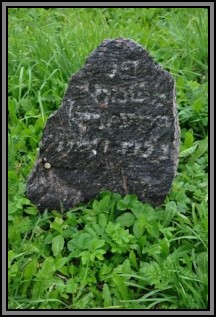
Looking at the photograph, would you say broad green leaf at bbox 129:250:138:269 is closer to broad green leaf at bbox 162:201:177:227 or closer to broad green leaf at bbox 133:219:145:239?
broad green leaf at bbox 133:219:145:239

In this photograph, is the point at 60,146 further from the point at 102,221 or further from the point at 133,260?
the point at 133,260

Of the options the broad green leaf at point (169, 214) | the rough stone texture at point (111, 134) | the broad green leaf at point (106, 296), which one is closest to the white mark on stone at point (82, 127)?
the rough stone texture at point (111, 134)

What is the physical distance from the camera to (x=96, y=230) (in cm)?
289

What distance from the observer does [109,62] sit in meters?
2.79

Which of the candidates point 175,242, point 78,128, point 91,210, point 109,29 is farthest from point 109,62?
point 109,29

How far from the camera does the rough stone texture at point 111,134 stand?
2.81 metres

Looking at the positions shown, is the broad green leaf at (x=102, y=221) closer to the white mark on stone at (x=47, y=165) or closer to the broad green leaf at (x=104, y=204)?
the broad green leaf at (x=104, y=204)

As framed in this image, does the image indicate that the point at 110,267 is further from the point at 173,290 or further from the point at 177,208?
the point at 177,208

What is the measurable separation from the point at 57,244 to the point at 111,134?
633mm

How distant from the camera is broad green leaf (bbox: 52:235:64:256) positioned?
2848 mm

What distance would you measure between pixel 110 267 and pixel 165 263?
28cm

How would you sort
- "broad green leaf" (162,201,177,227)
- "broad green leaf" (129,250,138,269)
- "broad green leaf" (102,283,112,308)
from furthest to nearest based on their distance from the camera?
"broad green leaf" (162,201,177,227)
"broad green leaf" (129,250,138,269)
"broad green leaf" (102,283,112,308)

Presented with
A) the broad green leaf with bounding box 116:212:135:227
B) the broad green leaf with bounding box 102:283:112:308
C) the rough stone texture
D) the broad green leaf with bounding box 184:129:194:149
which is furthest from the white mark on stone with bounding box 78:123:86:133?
the broad green leaf with bounding box 184:129:194:149

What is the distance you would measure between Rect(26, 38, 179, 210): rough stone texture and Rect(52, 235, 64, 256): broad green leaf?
0.80ft
